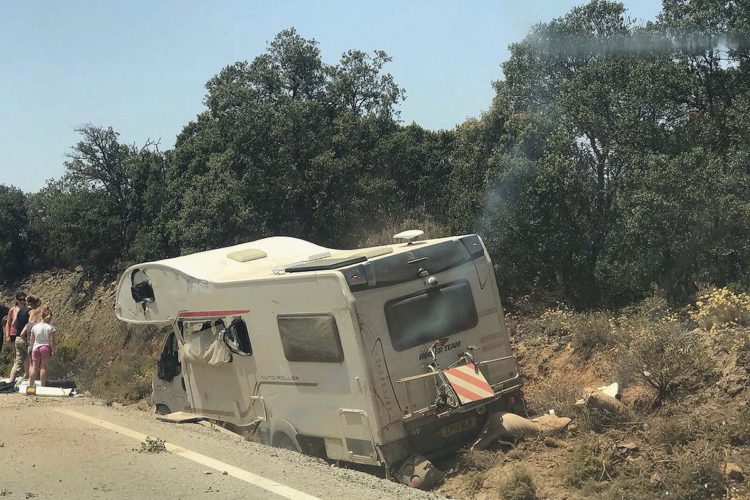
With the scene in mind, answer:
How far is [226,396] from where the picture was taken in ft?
32.7

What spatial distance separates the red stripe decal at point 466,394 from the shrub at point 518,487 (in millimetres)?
1195

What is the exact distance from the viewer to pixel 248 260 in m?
10.5

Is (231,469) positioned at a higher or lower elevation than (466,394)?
higher

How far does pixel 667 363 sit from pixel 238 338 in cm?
543

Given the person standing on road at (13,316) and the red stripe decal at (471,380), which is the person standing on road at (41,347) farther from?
the red stripe decal at (471,380)

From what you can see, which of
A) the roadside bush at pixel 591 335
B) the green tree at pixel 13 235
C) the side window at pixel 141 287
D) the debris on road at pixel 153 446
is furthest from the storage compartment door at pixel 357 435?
the green tree at pixel 13 235

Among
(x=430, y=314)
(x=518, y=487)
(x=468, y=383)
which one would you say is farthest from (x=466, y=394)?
(x=518, y=487)

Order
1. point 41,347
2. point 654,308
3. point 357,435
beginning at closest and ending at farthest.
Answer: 1. point 357,435
2. point 41,347
3. point 654,308

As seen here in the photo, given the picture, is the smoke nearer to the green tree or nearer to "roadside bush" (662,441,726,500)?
"roadside bush" (662,441,726,500)

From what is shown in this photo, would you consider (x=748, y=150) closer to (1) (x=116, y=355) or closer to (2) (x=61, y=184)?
(1) (x=116, y=355)

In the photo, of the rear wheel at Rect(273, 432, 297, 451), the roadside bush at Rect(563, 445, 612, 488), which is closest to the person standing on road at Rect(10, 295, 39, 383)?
the rear wheel at Rect(273, 432, 297, 451)

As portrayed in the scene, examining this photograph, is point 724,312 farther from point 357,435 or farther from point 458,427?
point 357,435

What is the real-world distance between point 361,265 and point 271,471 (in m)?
2.48

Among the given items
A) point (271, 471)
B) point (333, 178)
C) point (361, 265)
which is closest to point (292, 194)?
point (333, 178)
